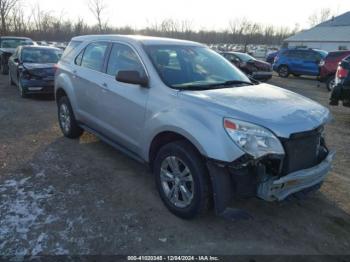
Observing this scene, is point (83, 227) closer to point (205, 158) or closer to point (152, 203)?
point (152, 203)

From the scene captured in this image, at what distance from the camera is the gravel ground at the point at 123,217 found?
10.6ft

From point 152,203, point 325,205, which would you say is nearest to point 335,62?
point 325,205

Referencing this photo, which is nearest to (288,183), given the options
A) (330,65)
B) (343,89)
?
(343,89)

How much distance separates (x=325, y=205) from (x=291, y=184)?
1137mm

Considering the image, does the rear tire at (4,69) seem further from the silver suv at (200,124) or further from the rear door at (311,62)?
the rear door at (311,62)

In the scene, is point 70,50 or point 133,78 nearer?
point 133,78

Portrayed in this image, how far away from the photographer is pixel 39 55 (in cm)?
1093

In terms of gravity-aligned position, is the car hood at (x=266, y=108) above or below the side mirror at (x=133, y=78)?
below

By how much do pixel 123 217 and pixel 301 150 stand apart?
197 cm

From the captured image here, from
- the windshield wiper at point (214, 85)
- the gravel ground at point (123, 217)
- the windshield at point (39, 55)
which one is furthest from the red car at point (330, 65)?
the windshield wiper at point (214, 85)

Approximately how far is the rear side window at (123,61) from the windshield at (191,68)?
8.0 inches

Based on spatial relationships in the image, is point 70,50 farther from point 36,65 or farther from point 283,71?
point 283,71

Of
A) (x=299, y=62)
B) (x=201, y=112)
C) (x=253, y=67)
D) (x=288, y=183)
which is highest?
(x=201, y=112)

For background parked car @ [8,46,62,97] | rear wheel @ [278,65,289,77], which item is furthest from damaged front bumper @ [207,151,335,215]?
rear wheel @ [278,65,289,77]
